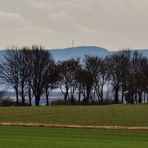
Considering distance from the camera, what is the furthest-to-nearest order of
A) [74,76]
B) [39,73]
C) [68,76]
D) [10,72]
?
[68,76], [74,76], [10,72], [39,73]

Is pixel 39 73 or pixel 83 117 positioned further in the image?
pixel 39 73

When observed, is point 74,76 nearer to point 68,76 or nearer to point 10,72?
point 68,76

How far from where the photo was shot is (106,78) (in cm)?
12875

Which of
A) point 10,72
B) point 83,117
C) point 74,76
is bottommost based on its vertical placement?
point 83,117

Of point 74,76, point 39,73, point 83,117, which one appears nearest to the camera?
point 83,117

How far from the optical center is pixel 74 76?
12631 centimetres

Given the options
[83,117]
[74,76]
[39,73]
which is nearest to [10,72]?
[39,73]

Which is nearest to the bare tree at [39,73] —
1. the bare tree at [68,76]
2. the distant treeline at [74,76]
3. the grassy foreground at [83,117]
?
the distant treeline at [74,76]

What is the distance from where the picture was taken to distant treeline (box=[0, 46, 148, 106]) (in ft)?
399

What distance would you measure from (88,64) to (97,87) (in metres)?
5.99

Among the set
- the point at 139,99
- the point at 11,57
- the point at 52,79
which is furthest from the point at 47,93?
the point at 139,99

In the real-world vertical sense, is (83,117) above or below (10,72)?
below

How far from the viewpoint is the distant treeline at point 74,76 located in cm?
12156

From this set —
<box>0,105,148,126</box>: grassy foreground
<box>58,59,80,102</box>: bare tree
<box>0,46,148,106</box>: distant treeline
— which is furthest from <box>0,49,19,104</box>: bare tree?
<box>0,105,148,126</box>: grassy foreground
